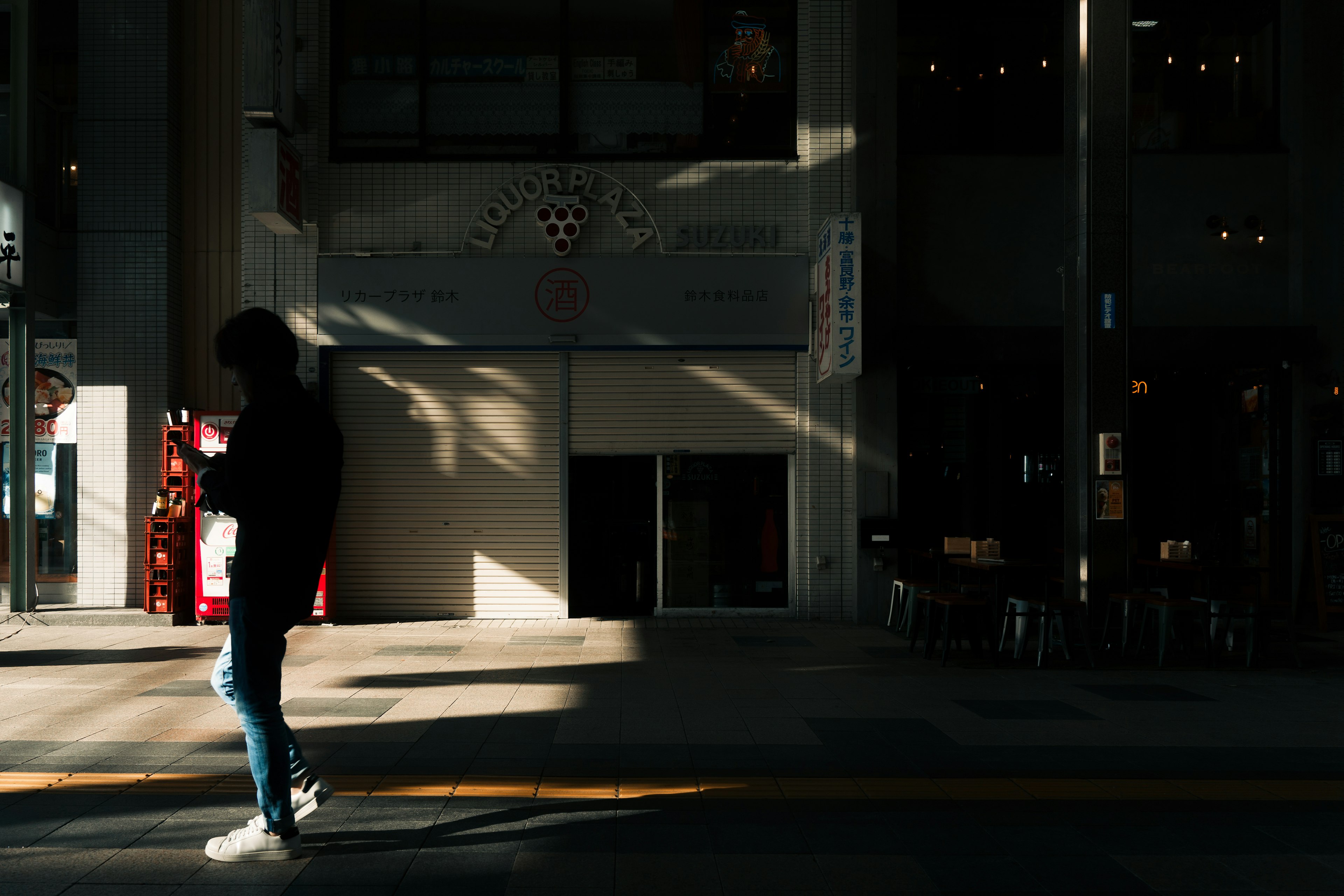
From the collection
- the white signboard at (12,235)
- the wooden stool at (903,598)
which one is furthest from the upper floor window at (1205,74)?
the white signboard at (12,235)

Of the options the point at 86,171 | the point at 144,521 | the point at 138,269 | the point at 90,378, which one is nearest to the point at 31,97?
the point at 86,171

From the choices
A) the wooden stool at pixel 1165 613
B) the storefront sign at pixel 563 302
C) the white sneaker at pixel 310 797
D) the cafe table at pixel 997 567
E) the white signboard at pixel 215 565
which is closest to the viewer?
the white sneaker at pixel 310 797

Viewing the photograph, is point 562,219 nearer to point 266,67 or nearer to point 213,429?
point 266,67

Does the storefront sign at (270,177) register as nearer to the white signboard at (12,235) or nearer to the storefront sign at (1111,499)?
the white signboard at (12,235)

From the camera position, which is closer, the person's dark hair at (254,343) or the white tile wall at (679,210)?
the person's dark hair at (254,343)

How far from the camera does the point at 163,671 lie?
26.7 ft

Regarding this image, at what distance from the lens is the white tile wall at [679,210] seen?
11758 mm

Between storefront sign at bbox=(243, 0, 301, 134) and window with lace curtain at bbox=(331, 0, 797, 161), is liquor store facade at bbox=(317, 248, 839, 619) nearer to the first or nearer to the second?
window with lace curtain at bbox=(331, 0, 797, 161)

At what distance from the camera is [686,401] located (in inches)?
472

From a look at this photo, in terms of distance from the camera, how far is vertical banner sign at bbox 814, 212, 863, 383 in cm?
1034

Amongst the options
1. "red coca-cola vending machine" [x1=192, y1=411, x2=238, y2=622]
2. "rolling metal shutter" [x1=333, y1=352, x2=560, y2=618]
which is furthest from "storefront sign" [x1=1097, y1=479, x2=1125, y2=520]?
"red coca-cola vending machine" [x1=192, y1=411, x2=238, y2=622]

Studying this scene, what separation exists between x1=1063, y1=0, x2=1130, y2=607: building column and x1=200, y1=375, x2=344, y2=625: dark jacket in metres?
7.85

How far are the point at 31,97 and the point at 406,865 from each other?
454 inches

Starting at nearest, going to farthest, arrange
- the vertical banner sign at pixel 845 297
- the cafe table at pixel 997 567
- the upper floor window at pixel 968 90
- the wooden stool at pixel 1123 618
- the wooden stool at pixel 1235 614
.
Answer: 1. the wooden stool at pixel 1235 614
2. the wooden stool at pixel 1123 618
3. the cafe table at pixel 997 567
4. the vertical banner sign at pixel 845 297
5. the upper floor window at pixel 968 90
